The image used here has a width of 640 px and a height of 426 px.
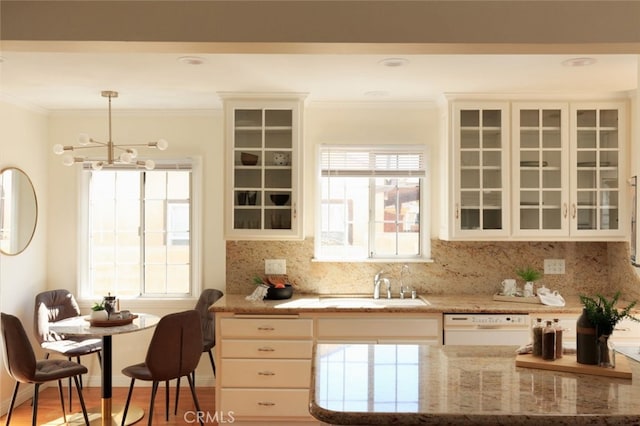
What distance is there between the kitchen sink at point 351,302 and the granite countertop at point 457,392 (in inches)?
50.9

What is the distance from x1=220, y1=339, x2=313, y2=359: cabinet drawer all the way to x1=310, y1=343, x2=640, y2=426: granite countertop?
1.29m

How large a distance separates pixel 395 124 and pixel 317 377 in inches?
109

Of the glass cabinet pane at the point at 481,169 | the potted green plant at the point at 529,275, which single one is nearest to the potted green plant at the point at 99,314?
the glass cabinet pane at the point at 481,169

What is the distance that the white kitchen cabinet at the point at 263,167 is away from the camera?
13.1 feet

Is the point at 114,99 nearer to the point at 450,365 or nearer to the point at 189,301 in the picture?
the point at 189,301

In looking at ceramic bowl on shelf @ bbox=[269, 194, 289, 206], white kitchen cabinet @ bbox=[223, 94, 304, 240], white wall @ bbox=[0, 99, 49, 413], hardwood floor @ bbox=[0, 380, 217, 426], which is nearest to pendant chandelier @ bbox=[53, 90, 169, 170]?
white wall @ bbox=[0, 99, 49, 413]

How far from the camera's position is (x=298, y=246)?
14.2 ft

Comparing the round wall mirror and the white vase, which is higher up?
the round wall mirror

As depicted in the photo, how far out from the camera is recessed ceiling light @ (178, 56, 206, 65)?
306 cm

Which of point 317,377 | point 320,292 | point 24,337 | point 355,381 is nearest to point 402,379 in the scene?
point 355,381

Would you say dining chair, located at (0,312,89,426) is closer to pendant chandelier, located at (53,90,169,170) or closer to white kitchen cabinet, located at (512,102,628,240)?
pendant chandelier, located at (53,90,169,170)

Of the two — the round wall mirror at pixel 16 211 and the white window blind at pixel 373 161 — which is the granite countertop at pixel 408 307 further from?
the round wall mirror at pixel 16 211

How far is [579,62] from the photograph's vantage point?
3156 millimetres

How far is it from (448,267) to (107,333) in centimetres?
262
